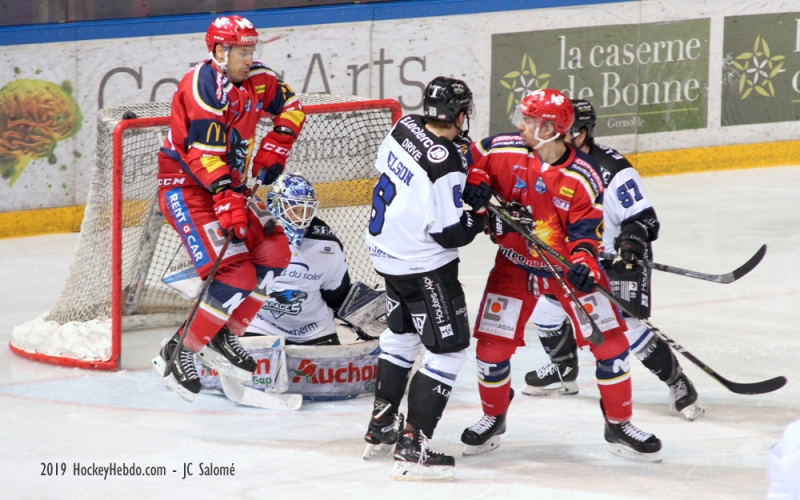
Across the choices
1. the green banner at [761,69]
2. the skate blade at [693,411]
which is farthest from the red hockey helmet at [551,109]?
the green banner at [761,69]

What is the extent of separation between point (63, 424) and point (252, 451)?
762mm

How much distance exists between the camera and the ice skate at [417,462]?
11.6 ft

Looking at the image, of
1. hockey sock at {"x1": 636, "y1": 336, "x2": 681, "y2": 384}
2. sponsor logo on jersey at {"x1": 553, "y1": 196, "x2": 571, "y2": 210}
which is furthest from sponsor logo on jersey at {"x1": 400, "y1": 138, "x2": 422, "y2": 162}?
hockey sock at {"x1": 636, "y1": 336, "x2": 681, "y2": 384}

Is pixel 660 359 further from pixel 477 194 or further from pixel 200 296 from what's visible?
pixel 200 296

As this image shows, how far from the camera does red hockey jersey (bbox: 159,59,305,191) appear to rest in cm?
392

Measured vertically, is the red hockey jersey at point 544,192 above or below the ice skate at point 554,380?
above

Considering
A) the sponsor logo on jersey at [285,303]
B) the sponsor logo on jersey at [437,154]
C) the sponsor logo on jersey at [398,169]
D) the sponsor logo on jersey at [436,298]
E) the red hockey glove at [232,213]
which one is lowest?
the sponsor logo on jersey at [285,303]

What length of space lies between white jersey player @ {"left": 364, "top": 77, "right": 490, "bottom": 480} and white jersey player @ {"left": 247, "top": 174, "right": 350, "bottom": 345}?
724 mm

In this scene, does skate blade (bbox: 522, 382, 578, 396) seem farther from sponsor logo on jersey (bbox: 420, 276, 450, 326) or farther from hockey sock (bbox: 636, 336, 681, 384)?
sponsor logo on jersey (bbox: 420, 276, 450, 326)


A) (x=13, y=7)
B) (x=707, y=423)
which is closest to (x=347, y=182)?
(x=707, y=423)

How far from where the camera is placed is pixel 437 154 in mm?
3438

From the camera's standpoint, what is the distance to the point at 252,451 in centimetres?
379

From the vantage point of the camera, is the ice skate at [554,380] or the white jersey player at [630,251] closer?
the white jersey player at [630,251]

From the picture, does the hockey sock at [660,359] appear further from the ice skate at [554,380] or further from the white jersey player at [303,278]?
the white jersey player at [303,278]
